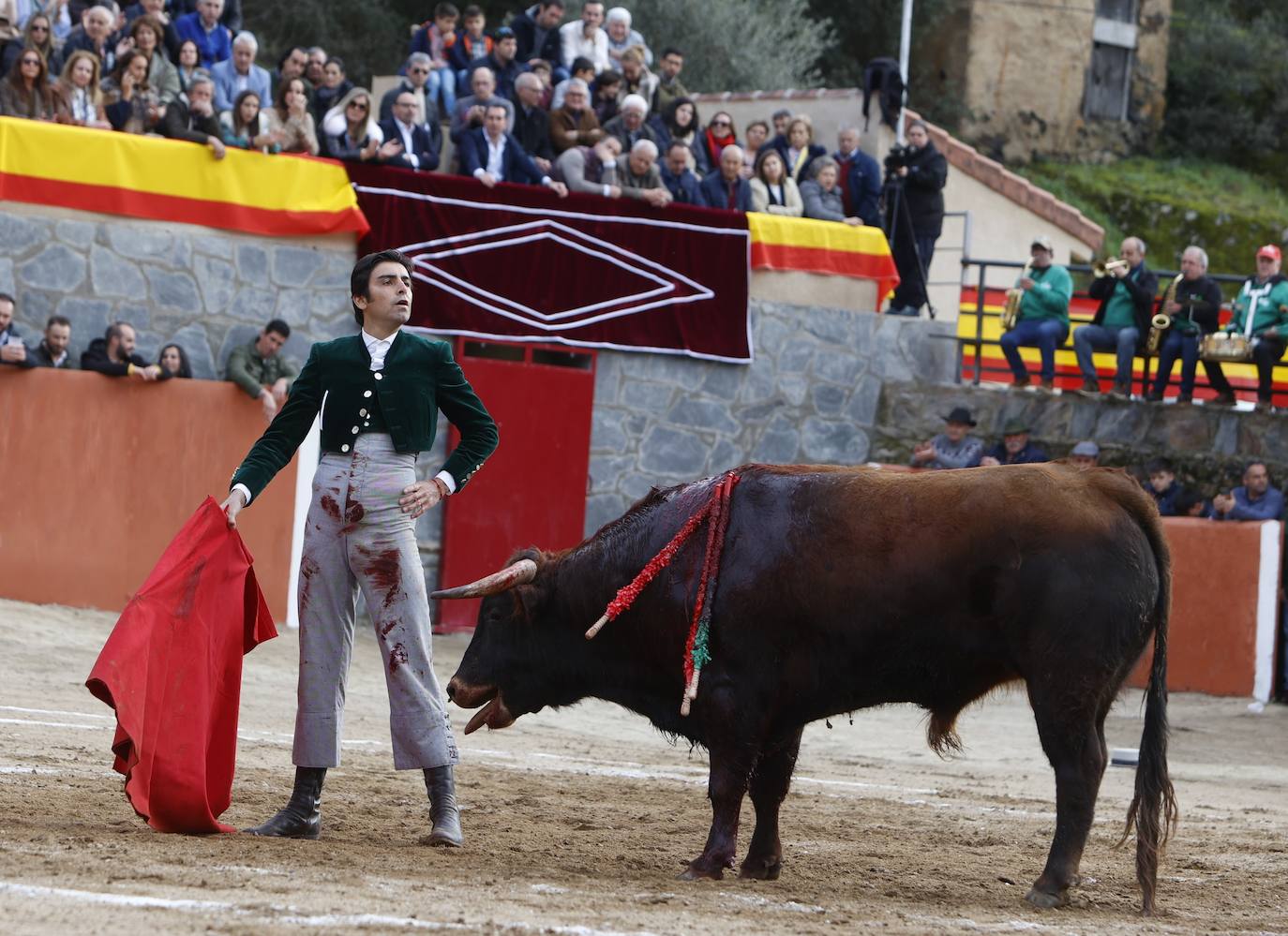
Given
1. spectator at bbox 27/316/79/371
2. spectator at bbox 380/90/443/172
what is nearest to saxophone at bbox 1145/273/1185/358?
spectator at bbox 380/90/443/172

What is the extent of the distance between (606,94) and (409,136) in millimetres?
2188

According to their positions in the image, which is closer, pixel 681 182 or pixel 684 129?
pixel 681 182

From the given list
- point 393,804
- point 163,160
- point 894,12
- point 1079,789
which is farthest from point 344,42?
point 1079,789

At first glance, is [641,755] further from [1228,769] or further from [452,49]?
[452,49]

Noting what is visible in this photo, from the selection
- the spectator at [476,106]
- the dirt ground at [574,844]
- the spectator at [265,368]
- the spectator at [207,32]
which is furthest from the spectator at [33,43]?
the dirt ground at [574,844]

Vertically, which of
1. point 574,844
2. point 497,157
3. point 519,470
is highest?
point 497,157

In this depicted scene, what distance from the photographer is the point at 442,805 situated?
239 inches

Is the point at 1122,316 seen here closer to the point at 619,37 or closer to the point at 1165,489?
the point at 1165,489

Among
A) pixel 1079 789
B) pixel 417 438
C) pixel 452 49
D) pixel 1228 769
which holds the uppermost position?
A: pixel 452 49

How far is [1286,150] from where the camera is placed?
30781mm

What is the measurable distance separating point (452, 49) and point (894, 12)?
44.7ft

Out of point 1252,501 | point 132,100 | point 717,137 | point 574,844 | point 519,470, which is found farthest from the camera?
point 717,137

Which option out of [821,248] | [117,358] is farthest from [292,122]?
[821,248]

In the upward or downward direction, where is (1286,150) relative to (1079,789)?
upward
